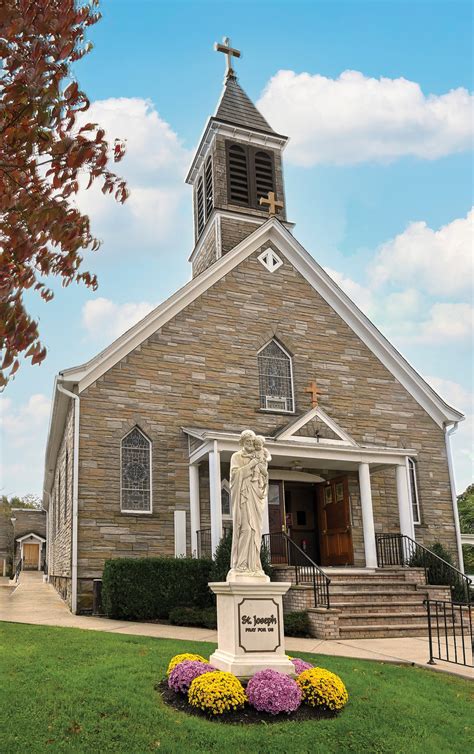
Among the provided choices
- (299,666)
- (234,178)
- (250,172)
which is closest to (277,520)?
(299,666)

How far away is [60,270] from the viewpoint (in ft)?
15.5

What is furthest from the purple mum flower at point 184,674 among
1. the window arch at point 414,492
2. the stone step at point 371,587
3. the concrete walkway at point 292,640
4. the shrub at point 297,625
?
the window arch at point 414,492

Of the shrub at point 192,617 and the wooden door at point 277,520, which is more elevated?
the wooden door at point 277,520

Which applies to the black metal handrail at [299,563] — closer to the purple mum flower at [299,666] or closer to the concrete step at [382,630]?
the concrete step at [382,630]

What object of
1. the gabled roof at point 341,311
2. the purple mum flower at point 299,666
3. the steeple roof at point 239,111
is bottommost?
the purple mum flower at point 299,666

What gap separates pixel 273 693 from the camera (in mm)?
7098

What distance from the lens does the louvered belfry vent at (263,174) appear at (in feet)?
74.9

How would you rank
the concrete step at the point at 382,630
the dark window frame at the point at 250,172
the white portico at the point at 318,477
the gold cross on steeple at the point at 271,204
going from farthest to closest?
the dark window frame at the point at 250,172, the gold cross on steeple at the point at 271,204, the white portico at the point at 318,477, the concrete step at the point at 382,630

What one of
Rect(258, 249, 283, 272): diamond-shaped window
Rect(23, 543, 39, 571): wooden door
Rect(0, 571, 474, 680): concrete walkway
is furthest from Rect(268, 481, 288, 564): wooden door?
Rect(23, 543, 39, 571): wooden door

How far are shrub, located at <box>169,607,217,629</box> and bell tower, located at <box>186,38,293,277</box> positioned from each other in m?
11.2

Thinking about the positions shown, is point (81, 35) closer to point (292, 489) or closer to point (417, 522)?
point (292, 489)

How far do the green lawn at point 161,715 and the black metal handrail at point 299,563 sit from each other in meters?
4.17

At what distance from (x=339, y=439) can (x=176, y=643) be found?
8.15 metres

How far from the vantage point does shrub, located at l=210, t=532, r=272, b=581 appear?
13712 mm
